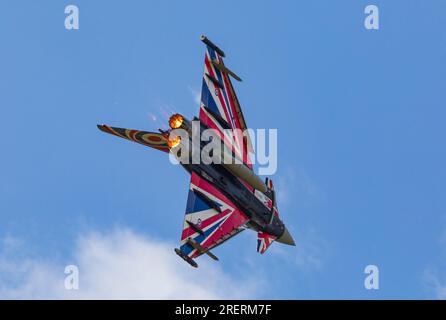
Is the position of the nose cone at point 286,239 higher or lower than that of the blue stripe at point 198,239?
higher

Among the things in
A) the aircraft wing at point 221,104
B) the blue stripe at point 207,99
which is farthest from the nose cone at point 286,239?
the blue stripe at point 207,99

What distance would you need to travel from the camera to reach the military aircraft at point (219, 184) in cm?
4175

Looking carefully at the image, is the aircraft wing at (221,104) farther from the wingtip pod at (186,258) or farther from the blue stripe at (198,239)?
the wingtip pod at (186,258)

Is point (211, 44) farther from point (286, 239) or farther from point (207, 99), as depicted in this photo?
point (286, 239)

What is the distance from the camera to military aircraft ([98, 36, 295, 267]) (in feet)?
137

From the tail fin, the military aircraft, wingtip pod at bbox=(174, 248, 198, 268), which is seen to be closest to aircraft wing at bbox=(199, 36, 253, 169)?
the military aircraft

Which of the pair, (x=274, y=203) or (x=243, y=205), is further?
(x=274, y=203)

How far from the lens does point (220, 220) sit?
43.8 metres

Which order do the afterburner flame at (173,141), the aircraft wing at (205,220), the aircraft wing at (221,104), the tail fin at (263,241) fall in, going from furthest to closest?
1. the tail fin at (263,241)
2. the aircraft wing at (221,104)
3. the afterburner flame at (173,141)
4. the aircraft wing at (205,220)

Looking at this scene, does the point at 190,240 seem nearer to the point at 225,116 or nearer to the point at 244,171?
the point at 244,171

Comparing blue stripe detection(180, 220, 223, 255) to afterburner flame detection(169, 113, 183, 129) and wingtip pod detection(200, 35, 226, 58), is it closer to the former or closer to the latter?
afterburner flame detection(169, 113, 183, 129)

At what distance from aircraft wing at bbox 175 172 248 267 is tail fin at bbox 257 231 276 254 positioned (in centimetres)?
326
